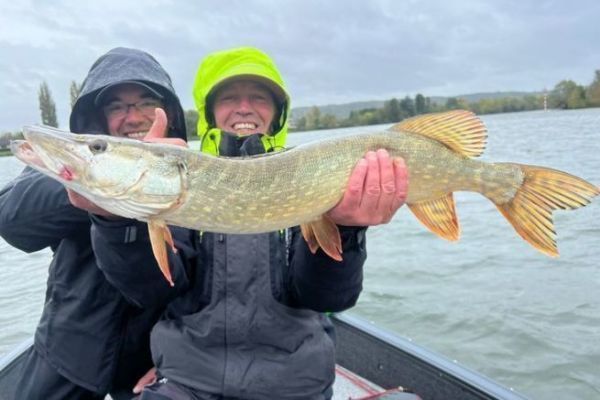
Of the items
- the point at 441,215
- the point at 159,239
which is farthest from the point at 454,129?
the point at 159,239

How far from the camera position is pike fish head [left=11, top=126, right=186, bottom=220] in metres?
1.47

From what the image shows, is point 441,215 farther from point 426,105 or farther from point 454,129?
point 426,105

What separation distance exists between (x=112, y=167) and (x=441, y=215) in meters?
1.15

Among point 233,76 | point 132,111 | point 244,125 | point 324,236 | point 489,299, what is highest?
point 233,76

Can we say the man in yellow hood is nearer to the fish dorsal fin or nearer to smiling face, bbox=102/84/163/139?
the fish dorsal fin

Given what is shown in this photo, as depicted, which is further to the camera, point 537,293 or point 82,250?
point 537,293

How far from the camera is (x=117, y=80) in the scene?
2.22m

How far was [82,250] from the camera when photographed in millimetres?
2088

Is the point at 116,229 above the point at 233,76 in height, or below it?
below

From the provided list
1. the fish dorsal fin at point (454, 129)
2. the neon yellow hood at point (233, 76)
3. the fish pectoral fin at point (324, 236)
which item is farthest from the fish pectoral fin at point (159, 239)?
the fish dorsal fin at point (454, 129)

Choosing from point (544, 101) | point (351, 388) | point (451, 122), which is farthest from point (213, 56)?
point (544, 101)

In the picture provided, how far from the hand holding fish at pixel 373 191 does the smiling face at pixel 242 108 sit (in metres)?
0.66

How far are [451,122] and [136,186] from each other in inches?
43.3

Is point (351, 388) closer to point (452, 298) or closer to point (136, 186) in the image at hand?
point (136, 186)
